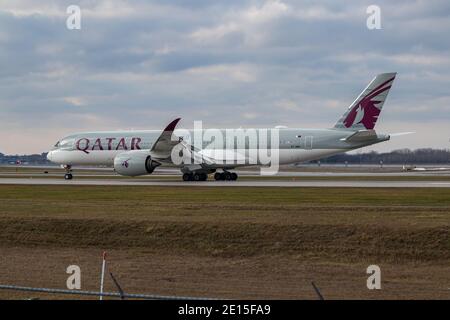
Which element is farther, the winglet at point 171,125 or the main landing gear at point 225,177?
the main landing gear at point 225,177

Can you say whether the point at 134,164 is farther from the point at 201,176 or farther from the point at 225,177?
the point at 225,177

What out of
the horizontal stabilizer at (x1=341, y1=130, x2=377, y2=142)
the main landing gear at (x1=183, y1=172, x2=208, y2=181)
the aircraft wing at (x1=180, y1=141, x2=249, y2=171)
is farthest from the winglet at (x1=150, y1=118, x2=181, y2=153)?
the horizontal stabilizer at (x1=341, y1=130, x2=377, y2=142)

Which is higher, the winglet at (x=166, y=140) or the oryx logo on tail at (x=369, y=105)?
the oryx logo on tail at (x=369, y=105)

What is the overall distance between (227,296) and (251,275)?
419cm

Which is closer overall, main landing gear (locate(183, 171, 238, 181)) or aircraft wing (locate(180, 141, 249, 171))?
aircraft wing (locate(180, 141, 249, 171))

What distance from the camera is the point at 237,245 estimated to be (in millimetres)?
23500

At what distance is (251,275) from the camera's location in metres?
19.5

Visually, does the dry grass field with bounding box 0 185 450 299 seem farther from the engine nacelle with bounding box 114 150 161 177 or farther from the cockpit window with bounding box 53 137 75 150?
the cockpit window with bounding box 53 137 75 150

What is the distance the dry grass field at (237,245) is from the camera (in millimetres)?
17719

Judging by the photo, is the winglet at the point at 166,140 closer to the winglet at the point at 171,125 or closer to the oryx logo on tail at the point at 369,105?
the winglet at the point at 171,125

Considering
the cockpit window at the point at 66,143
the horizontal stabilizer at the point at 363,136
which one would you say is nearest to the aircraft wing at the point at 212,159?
the horizontal stabilizer at the point at 363,136

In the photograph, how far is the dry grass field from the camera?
1772 centimetres

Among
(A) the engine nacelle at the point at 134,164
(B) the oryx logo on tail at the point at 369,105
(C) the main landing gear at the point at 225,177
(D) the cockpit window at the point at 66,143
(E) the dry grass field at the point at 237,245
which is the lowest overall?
(E) the dry grass field at the point at 237,245
